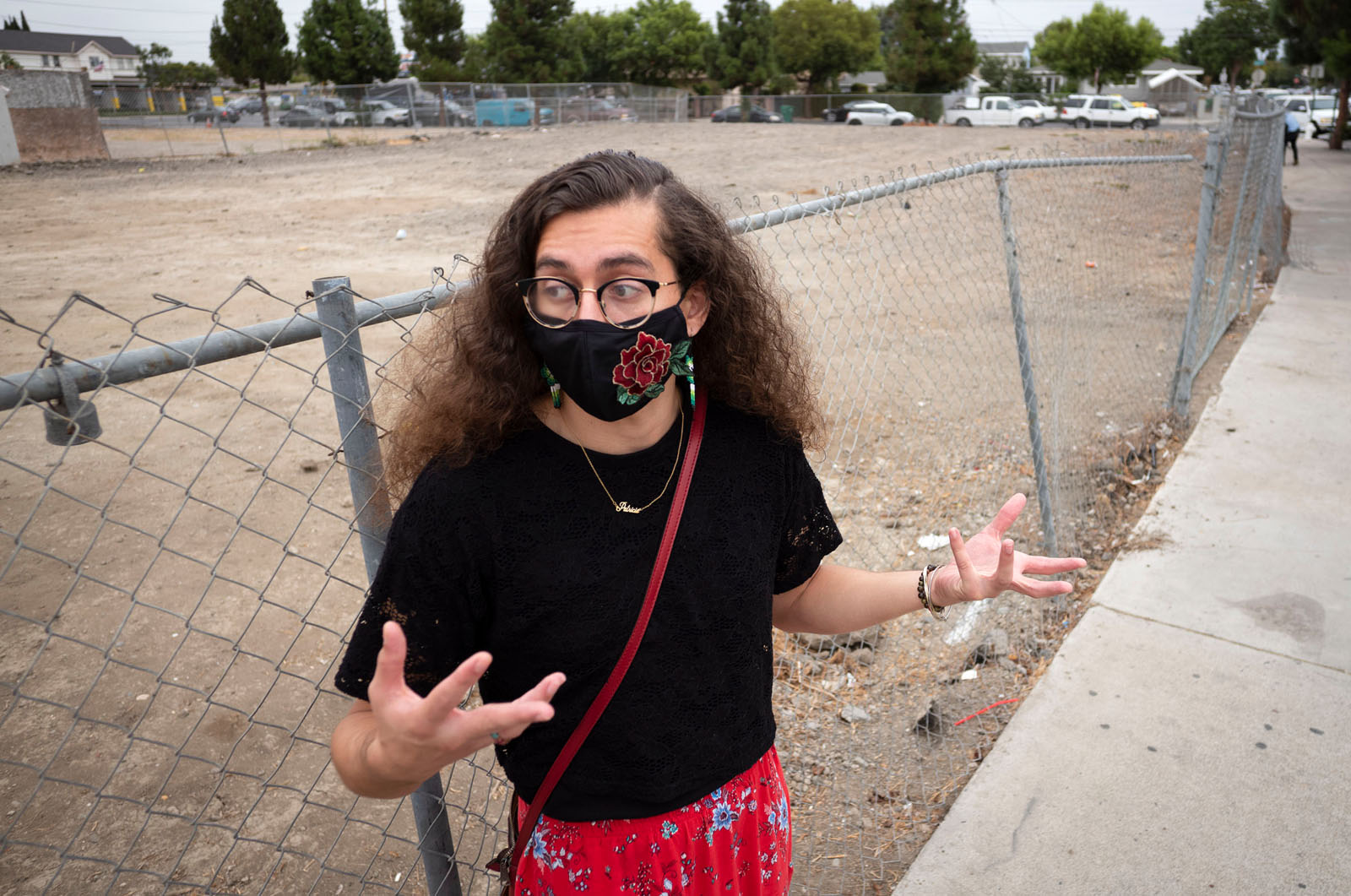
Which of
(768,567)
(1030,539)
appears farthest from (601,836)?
(1030,539)

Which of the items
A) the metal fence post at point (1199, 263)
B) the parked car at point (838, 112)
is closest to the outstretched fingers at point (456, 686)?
the metal fence post at point (1199, 263)

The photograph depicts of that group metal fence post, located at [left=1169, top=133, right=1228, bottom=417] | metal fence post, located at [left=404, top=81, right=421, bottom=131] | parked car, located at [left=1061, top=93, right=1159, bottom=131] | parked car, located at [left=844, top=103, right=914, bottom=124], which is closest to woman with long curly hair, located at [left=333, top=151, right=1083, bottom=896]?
metal fence post, located at [left=1169, top=133, right=1228, bottom=417]

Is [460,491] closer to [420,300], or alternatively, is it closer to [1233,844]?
[420,300]

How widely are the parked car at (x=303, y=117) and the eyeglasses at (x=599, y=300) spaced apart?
38235 mm

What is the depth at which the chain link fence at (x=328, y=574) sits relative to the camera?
1.77 meters

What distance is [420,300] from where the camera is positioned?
1.80 meters

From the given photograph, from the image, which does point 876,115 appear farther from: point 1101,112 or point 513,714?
point 513,714

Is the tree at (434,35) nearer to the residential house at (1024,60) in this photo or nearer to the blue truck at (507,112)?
the blue truck at (507,112)

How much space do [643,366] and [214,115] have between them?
131 feet

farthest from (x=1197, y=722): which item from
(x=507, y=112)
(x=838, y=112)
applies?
(x=838, y=112)

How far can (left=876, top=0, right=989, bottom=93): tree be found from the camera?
4606cm

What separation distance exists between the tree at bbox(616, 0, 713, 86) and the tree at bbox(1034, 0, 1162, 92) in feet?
82.5

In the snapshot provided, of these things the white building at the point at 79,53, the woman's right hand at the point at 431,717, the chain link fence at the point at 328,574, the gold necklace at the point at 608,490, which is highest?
the white building at the point at 79,53

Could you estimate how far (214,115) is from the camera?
114 ft
